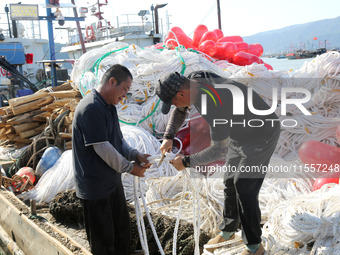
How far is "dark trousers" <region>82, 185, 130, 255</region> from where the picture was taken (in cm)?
277

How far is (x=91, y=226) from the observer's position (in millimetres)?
2777

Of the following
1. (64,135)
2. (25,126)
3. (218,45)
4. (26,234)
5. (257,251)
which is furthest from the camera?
(218,45)

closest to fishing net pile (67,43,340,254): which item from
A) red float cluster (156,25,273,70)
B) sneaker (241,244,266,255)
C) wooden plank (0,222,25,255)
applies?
sneaker (241,244,266,255)

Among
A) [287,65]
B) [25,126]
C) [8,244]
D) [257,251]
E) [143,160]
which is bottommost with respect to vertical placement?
[8,244]

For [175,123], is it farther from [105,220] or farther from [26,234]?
[26,234]

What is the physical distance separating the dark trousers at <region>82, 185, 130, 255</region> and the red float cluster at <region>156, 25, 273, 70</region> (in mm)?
4138

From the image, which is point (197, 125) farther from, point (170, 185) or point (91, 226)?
point (91, 226)

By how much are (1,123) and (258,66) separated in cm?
514

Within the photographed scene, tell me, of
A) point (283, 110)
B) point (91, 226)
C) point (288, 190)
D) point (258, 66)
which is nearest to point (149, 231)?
point (91, 226)

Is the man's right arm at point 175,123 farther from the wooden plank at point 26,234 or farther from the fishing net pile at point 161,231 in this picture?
the wooden plank at point 26,234

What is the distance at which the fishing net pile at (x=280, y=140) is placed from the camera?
2.71 metres

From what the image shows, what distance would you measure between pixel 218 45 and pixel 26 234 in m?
5.32

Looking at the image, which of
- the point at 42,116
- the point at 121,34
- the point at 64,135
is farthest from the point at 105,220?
the point at 121,34

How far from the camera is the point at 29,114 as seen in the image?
7.03 meters
